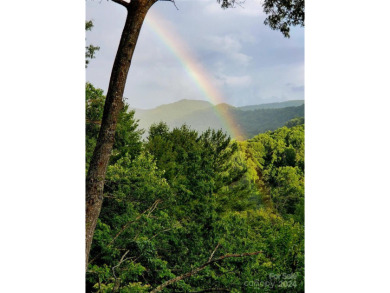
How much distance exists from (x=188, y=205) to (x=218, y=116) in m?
1.30

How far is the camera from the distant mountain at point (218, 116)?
4160 millimetres

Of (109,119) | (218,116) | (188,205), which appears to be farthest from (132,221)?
(109,119)

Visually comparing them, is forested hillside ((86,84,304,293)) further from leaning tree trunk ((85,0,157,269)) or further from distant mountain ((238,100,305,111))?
leaning tree trunk ((85,0,157,269))

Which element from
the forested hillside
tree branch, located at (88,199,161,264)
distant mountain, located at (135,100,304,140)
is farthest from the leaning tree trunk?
tree branch, located at (88,199,161,264)

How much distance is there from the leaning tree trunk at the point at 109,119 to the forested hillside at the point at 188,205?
0.86 meters

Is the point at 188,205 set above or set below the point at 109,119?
below

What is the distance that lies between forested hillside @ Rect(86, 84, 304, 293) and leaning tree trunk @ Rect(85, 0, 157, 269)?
863mm

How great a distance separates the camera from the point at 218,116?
419cm

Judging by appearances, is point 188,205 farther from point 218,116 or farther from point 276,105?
point 276,105

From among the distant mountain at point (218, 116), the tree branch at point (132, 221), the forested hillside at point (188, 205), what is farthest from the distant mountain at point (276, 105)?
the tree branch at point (132, 221)

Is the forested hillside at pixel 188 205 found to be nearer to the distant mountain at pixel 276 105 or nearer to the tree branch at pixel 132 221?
the tree branch at pixel 132 221

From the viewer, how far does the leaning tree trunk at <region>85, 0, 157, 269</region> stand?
266 cm
